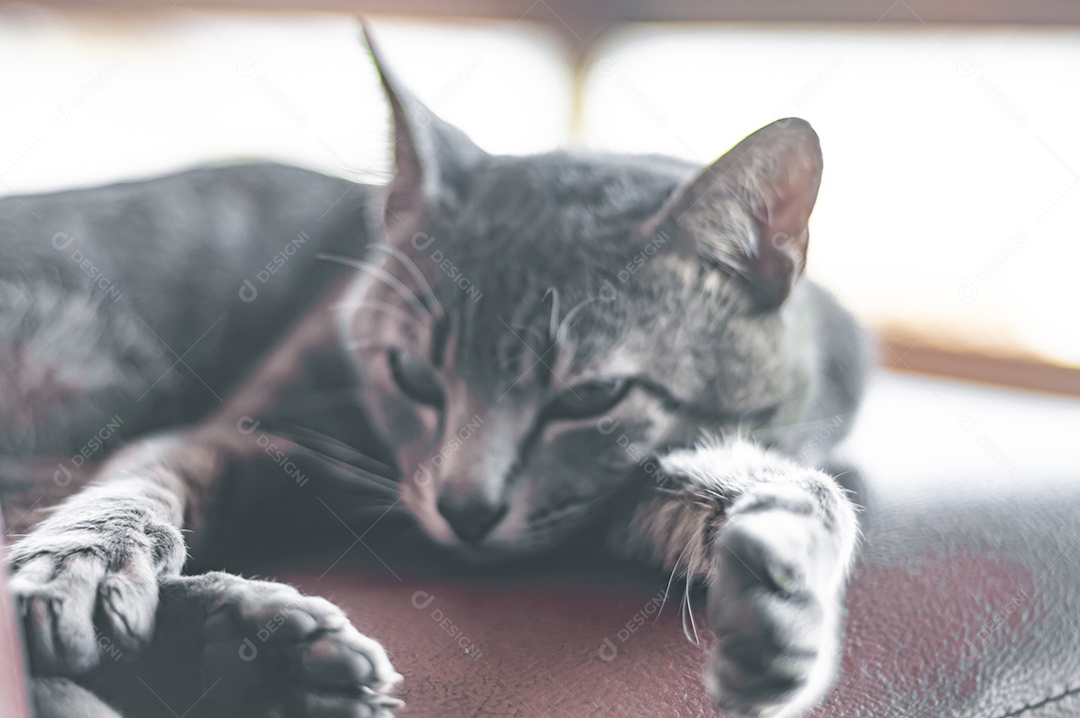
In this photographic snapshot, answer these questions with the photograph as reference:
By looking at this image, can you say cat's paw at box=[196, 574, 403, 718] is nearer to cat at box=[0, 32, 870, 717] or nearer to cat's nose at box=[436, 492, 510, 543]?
cat at box=[0, 32, 870, 717]

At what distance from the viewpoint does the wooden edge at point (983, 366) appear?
71 cm

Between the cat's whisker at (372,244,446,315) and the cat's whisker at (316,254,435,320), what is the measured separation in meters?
0.01

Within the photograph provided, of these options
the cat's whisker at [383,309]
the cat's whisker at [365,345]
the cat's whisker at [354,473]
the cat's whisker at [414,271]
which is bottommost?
the cat's whisker at [354,473]

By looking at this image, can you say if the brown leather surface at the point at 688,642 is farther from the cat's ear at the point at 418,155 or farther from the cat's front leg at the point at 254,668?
the cat's ear at the point at 418,155

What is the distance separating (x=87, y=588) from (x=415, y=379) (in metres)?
0.27

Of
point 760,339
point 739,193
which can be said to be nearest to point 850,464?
point 760,339

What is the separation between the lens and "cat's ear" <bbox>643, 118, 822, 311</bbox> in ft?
1.84

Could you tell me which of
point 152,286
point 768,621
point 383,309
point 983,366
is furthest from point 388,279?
point 983,366

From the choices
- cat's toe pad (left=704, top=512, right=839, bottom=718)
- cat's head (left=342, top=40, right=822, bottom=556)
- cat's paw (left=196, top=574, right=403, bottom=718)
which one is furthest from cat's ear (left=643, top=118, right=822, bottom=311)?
cat's paw (left=196, top=574, right=403, bottom=718)

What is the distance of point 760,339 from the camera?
2.06ft

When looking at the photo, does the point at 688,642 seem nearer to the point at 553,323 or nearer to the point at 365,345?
the point at 553,323

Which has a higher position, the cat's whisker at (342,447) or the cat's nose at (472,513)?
the cat's nose at (472,513)

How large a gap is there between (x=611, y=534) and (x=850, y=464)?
235mm

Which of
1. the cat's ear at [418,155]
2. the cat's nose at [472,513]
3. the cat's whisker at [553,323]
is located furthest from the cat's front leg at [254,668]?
the cat's ear at [418,155]
